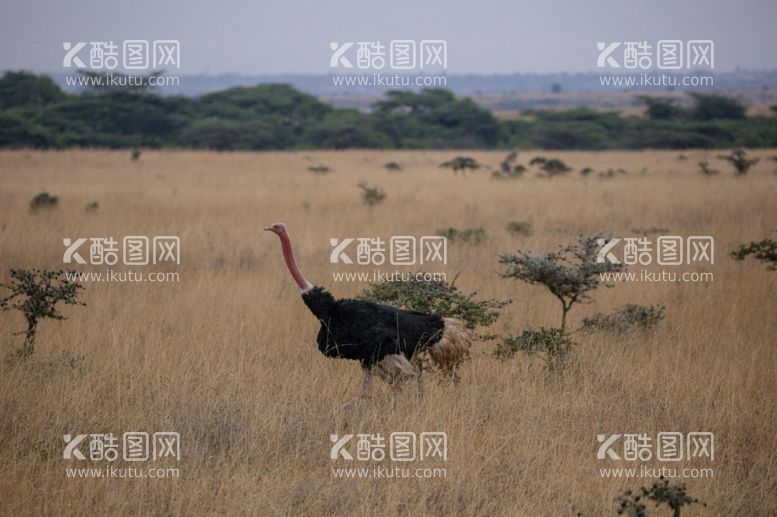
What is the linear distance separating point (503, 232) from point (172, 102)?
30821 mm

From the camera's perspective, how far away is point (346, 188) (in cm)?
2008

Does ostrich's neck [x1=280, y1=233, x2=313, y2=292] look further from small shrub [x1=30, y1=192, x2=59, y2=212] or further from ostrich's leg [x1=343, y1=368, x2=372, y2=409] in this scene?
small shrub [x1=30, y1=192, x2=59, y2=212]

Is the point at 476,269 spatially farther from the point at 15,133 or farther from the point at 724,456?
the point at 15,133

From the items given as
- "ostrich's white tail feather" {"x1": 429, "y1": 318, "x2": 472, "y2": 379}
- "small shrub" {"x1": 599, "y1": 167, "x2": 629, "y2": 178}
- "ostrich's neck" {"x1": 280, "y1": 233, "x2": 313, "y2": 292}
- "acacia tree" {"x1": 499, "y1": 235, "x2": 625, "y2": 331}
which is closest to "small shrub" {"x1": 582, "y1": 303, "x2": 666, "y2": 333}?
"acacia tree" {"x1": 499, "y1": 235, "x2": 625, "y2": 331}

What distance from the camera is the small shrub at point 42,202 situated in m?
14.9

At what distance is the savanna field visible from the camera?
499cm

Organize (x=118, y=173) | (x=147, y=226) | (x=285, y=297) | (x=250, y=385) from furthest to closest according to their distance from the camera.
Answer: (x=118, y=173), (x=147, y=226), (x=285, y=297), (x=250, y=385)

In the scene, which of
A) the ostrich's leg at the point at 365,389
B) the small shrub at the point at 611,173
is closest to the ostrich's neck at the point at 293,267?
the ostrich's leg at the point at 365,389

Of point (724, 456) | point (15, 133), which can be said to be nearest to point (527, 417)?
point (724, 456)

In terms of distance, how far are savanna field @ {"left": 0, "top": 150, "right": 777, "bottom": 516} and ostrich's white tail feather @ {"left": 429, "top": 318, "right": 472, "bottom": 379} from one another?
0.81 ft

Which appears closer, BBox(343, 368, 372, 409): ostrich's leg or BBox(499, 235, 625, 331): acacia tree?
BBox(343, 368, 372, 409): ostrich's leg

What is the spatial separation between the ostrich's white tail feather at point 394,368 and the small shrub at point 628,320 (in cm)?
264

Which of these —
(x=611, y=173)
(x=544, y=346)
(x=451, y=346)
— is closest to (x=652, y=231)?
(x=544, y=346)

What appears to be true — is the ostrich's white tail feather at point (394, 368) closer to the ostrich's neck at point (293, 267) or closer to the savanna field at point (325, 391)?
the savanna field at point (325, 391)
